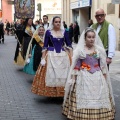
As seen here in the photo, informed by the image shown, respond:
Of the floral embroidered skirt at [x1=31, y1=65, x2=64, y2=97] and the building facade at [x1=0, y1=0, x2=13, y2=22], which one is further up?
the building facade at [x1=0, y1=0, x2=13, y2=22]

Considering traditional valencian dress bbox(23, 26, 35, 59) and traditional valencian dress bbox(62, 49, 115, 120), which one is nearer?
traditional valencian dress bbox(62, 49, 115, 120)

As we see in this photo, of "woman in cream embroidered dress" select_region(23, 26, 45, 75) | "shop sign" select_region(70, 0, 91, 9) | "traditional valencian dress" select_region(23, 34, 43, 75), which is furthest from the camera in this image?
"shop sign" select_region(70, 0, 91, 9)

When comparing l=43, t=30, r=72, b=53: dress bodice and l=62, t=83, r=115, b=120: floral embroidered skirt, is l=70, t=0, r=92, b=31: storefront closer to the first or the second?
l=43, t=30, r=72, b=53: dress bodice

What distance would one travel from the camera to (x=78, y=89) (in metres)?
5.75

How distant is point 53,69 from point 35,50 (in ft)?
7.56

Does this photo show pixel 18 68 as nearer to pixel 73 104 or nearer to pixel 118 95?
pixel 118 95

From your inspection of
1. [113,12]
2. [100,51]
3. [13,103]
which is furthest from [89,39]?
[113,12]

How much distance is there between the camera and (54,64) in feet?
24.1

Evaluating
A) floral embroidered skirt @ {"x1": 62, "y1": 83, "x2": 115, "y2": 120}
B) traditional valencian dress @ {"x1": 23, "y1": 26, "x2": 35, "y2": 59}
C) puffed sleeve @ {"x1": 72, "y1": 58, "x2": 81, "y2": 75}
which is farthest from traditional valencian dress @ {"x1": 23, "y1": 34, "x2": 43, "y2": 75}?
floral embroidered skirt @ {"x1": 62, "y1": 83, "x2": 115, "y2": 120}

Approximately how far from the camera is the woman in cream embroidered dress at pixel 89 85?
5.64 m

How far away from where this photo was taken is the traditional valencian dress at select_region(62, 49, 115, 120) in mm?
5629

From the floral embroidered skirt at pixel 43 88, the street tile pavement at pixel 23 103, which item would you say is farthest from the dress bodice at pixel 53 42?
the street tile pavement at pixel 23 103

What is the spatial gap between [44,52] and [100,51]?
181cm

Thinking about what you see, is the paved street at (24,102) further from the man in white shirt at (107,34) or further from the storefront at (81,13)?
the storefront at (81,13)
